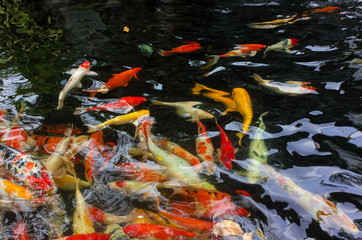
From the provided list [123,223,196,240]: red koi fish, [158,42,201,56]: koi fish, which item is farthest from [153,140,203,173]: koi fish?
[158,42,201,56]: koi fish

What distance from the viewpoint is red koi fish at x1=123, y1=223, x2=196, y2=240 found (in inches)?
90.2

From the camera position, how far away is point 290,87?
4012 mm

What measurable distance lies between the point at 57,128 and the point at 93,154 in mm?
768

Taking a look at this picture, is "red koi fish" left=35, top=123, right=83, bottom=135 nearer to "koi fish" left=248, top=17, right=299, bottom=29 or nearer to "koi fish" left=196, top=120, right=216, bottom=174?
"koi fish" left=196, top=120, right=216, bottom=174

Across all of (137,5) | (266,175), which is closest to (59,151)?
(266,175)

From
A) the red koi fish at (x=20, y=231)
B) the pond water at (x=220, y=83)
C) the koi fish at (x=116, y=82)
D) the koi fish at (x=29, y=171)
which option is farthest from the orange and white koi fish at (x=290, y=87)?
the red koi fish at (x=20, y=231)

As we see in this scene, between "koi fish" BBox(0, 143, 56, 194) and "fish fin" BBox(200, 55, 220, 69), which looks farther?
"fish fin" BBox(200, 55, 220, 69)

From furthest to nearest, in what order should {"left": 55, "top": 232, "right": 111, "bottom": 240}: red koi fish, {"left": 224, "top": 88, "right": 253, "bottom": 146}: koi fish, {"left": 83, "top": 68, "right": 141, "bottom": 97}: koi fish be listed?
1. {"left": 83, "top": 68, "right": 141, "bottom": 97}: koi fish
2. {"left": 224, "top": 88, "right": 253, "bottom": 146}: koi fish
3. {"left": 55, "top": 232, "right": 111, "bottom": 240}: red koi fish

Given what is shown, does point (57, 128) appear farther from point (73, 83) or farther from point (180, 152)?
point (180, 152)

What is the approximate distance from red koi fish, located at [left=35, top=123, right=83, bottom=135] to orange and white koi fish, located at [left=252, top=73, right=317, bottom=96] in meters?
2.81

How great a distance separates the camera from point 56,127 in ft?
11.9

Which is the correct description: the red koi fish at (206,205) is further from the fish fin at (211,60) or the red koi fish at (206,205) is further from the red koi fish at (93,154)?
the fish fin at (211,60)

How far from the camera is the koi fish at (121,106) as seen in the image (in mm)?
3818

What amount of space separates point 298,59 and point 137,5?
17.7ft
